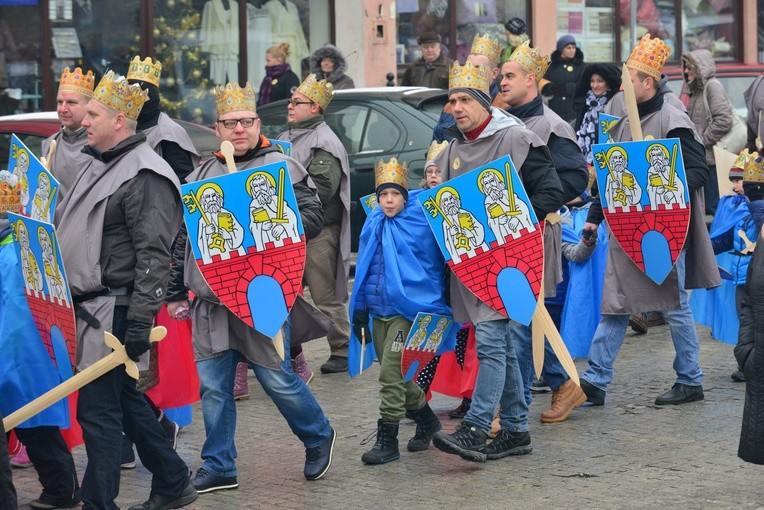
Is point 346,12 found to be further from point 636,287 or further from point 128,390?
point 128,390

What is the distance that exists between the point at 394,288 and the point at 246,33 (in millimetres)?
12496

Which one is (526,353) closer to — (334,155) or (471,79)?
(471,79)

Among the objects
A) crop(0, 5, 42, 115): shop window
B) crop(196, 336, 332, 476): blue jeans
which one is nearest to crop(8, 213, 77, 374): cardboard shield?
crop(196, 336, 332, 476): blue jeans

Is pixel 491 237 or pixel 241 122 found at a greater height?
pixel 241 122

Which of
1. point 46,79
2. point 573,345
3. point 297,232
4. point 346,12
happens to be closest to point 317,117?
point 573,345

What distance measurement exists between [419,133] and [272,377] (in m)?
6.30

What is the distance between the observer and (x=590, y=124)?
1133cm

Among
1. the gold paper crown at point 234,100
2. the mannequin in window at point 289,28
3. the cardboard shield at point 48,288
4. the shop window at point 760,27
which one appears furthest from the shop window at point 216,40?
the cardboard shield at point 48,288

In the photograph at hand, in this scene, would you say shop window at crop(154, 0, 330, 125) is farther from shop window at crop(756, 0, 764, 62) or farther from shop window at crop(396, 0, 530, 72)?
shop window at crop(756, 0, 764, 62)

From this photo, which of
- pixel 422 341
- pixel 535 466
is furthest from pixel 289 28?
pixel 535 466

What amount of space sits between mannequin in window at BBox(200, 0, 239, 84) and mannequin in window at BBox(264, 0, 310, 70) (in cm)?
54

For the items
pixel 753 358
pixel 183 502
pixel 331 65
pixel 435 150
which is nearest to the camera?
pixel 753 358

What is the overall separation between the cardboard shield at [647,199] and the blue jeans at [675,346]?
174 mm

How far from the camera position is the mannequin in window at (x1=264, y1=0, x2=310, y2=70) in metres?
19.3
